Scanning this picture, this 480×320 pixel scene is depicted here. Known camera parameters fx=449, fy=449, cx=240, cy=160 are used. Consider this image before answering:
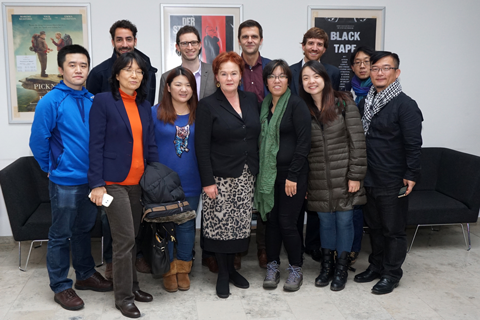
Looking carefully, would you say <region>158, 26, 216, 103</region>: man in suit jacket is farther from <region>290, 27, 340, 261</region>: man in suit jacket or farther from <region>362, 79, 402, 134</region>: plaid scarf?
<region>362, 79, 402, 134</region>: plaid scarf

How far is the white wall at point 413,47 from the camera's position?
13.8ft

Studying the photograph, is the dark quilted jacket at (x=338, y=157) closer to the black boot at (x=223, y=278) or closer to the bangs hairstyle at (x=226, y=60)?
the bangs hairstyle at (x=226, y=60)

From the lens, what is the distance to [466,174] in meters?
4.12

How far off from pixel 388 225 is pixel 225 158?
126cm

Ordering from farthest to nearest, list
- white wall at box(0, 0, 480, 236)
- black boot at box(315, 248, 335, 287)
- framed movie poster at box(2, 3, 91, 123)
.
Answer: white wall at box(0, 0, 480, 236), framed movie poster at box(2, 3, 91, 123), black boot at box(315, 248, 335, 287)

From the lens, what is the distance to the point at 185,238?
10.4 feet

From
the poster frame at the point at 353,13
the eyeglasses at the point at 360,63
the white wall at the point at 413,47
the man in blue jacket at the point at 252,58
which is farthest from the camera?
the poster frame at the point at 353,13

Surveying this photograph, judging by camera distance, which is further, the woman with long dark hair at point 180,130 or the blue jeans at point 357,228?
the blue jeans at point 357,228

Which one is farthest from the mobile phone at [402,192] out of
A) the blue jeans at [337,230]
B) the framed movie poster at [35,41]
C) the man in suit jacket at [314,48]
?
the framed movie poster at [35,41]

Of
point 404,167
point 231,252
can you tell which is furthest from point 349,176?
point 231,252

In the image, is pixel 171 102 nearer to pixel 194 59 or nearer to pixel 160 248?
pixel 194 59

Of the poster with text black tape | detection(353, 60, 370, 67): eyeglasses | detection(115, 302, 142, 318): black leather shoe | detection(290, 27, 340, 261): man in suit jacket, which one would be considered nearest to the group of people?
detection(115, 302, 142, 318): black leather shoe

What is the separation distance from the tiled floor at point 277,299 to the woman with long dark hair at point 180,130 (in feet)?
1.26

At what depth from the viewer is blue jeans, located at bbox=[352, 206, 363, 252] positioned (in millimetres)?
3539
